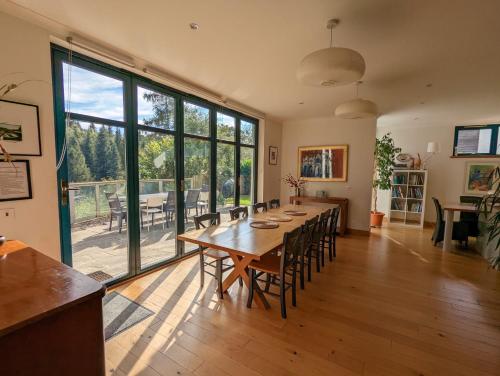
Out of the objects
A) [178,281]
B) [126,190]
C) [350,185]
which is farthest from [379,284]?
[126,190]

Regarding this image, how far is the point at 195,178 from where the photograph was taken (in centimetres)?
406

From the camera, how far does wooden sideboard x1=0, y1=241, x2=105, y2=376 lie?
86cm

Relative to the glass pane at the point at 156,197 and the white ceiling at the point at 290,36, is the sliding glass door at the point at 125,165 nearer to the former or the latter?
the glass pane at the point at 156,197

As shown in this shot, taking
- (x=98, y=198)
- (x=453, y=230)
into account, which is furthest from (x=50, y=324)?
(x=453, y=230)

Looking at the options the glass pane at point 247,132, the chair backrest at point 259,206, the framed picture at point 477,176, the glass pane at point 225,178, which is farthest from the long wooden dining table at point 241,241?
the framed picture at point 477,176

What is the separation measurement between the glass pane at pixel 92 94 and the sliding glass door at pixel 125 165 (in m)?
0.01

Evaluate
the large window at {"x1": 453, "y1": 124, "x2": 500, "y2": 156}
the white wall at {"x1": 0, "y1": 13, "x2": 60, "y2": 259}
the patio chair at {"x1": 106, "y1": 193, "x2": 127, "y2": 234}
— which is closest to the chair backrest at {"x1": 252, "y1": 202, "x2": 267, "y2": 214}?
the patio chair at {"x1": 106, "y1": 193, "x2": 127, "y2": 234}

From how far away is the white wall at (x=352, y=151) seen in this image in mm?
5344

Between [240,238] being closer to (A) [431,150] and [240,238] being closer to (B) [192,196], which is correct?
(B) [192,196]

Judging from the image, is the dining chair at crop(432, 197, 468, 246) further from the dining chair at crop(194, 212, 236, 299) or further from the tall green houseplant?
the dining chair at crop(194, 212, 236, 299)

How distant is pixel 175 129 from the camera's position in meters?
3.64

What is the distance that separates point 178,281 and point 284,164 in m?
4.16

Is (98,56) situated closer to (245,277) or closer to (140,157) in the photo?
(140,157)

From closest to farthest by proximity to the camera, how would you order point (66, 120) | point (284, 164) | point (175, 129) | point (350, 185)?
Answer: point (66, 120)
point (175, 129)
point (350, 185)
point (284, 164)
